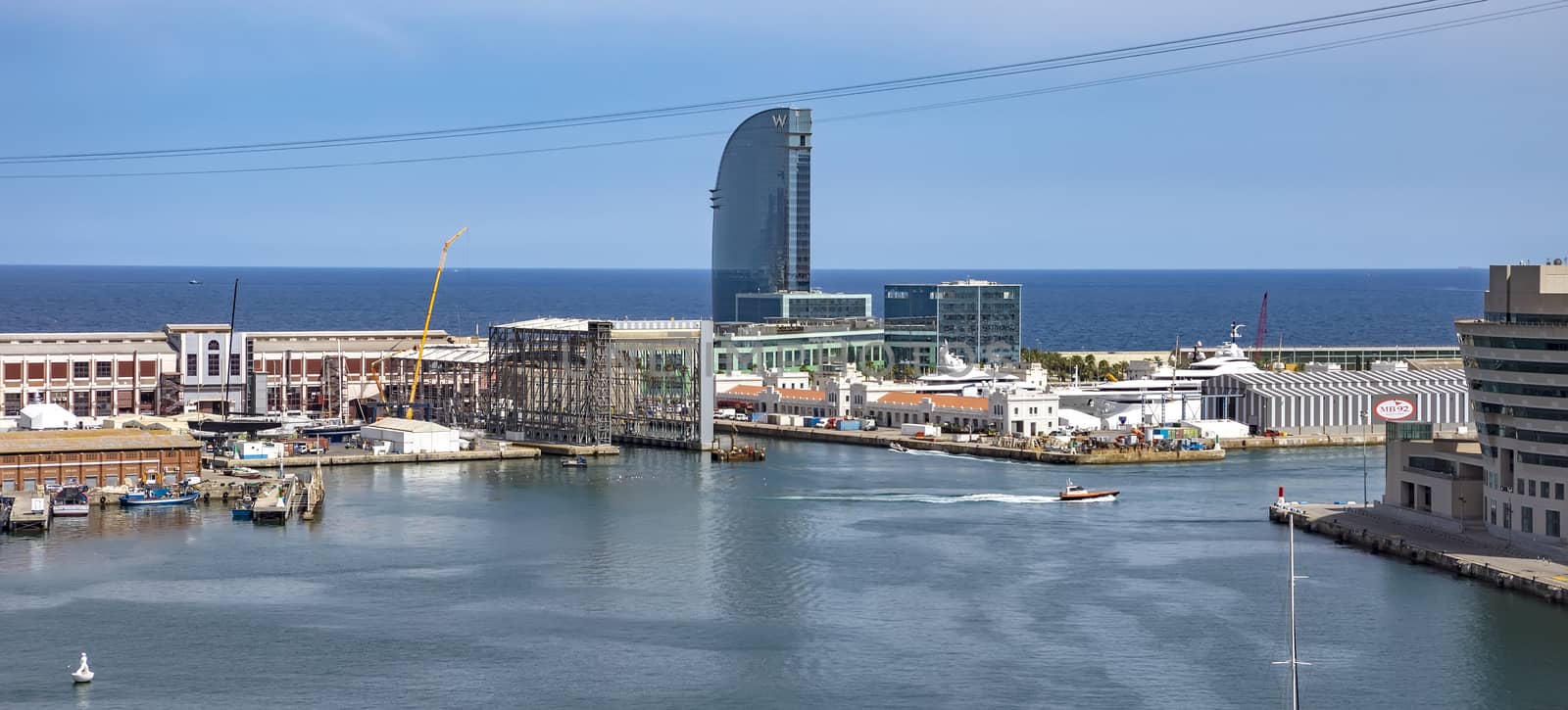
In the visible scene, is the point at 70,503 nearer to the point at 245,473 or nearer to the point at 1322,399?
the point at 245,473

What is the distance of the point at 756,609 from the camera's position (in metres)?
16.8

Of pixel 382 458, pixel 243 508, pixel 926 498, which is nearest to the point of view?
pixel 243 508

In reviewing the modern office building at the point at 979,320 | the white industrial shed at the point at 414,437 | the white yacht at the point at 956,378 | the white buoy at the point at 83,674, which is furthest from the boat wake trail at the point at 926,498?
the modern office building at the point at 979,320

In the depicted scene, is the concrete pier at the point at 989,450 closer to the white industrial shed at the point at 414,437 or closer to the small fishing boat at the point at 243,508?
the white industrial shed at the point at 414,437

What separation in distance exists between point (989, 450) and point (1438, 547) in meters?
11.6

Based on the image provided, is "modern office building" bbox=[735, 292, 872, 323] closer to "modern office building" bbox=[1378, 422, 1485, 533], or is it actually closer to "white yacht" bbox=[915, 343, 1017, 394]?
"white yacht" bbox=[915, 343, 1017, 394]

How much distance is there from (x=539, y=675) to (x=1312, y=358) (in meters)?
32.4

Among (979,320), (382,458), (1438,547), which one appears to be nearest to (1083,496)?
(1438,547)

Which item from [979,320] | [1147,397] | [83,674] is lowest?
[83,674]

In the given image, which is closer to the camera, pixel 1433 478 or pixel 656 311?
pixel 1433 478

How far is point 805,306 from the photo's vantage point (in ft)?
163

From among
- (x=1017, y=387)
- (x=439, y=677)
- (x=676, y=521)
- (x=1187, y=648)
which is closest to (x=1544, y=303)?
(x=1187, y=648)

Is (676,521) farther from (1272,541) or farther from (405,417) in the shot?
(405,417)

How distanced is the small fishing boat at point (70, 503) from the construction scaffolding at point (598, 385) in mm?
9843
